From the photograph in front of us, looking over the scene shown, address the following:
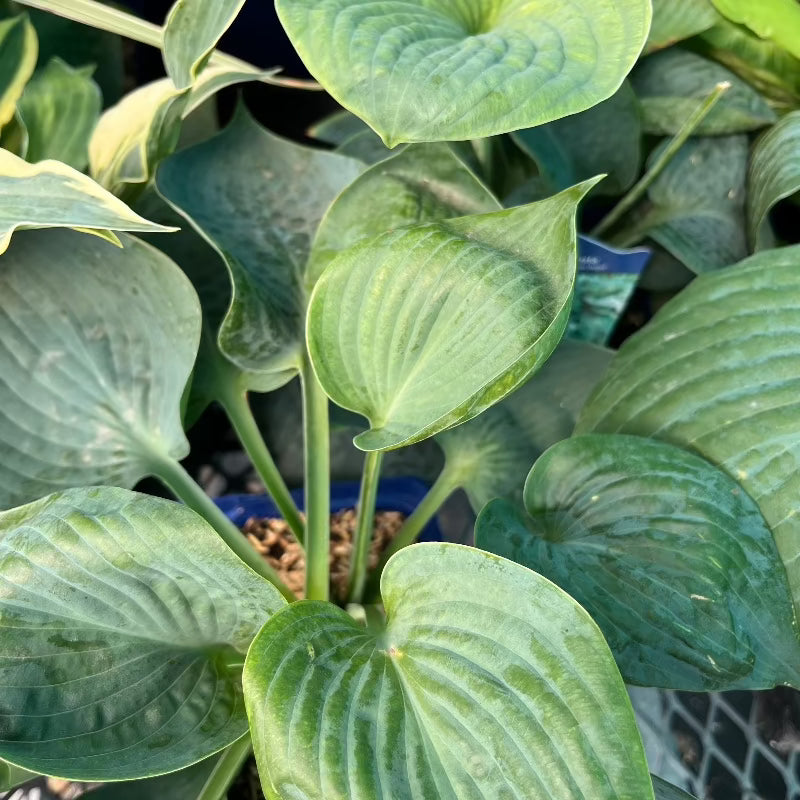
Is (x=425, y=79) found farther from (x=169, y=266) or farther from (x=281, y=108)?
(x=281, y=108)

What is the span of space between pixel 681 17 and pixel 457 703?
620mm

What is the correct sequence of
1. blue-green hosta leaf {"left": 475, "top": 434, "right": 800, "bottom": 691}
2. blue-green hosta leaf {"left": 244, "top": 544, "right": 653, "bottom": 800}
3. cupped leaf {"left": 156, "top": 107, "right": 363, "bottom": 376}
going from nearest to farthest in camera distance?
Result: blue-green hosta leaf {"left": 244, "top": 544, "right": 653, "bottom": 800} < blue-green hosta leaf {"left": 475, "top": 434, "right": 800, "bottom": 691} < cupped leaf {"left": 156, "top": 107, "right": 363, "bottom": 376}

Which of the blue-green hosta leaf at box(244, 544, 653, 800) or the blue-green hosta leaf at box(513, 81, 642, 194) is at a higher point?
the blue-green hosta leaf at box(513, 81, 642, 194)

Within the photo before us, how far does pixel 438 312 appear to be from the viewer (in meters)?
0.42

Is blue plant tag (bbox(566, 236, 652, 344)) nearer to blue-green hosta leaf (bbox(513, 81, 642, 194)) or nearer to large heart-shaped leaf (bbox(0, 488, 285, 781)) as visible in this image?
blue-green hosta leaf (bbox(513, 81, 642, 194))

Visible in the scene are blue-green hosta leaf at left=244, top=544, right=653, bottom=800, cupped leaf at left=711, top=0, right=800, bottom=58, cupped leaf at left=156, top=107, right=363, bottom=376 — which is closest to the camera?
blue-green hosta leaf at left=244, top=544, right=653, bottom=800

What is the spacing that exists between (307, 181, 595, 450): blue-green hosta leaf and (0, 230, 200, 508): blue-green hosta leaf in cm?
12

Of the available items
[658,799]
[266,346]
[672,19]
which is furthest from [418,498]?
[672,19]

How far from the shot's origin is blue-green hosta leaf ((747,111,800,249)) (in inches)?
22.4

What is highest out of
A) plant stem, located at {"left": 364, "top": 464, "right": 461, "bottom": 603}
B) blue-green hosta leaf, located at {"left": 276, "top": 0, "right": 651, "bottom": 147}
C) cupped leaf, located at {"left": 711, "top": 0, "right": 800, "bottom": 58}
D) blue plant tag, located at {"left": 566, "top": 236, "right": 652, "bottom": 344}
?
cupped leaf, located at {"left": 711, "top": 0, "right": 800, "bottom": 58}

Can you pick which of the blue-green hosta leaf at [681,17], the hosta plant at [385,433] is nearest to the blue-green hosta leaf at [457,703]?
the hosta plant at [385,433]

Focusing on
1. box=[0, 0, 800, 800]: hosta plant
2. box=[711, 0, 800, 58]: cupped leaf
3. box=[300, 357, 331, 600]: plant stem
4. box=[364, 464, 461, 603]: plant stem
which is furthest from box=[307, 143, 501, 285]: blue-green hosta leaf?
box=[711, 0, 800, 58]: cupped leaf

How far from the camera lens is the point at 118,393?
0.52m

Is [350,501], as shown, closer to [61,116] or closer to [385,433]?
[385,433]
